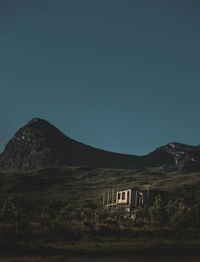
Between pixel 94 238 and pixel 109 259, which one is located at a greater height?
pixel 94 238

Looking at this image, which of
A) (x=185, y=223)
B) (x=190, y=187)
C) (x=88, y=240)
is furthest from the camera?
(x=190, y=187)

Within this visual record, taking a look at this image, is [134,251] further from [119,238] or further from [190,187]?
[190,187]

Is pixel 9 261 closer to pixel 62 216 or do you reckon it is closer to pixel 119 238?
pixel 119 238

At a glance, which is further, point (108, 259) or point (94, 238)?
point (94, 238)

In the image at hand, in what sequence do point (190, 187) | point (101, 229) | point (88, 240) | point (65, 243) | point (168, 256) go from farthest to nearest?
1. point (190, 187)
2. point (101, 229)
3. point (88, 240)
4. point (65, 243)
5. point (168, 256)

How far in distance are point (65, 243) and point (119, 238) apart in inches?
428

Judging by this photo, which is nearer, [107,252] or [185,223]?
[107,252]

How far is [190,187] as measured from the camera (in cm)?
18488

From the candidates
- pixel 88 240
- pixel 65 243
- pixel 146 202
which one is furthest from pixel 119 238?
pixel 146 202

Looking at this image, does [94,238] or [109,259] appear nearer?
Result: [109,259]

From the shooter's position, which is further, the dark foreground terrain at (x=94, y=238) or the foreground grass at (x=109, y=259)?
the dark foreground terrain at (x=94, y=238)

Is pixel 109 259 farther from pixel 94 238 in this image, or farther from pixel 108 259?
pixel 94 238

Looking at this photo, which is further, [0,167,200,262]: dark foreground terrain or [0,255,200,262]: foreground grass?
[0,167,200,262]: dark foreground terrain

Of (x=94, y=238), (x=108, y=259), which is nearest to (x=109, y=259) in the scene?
(x=108, y=259)
